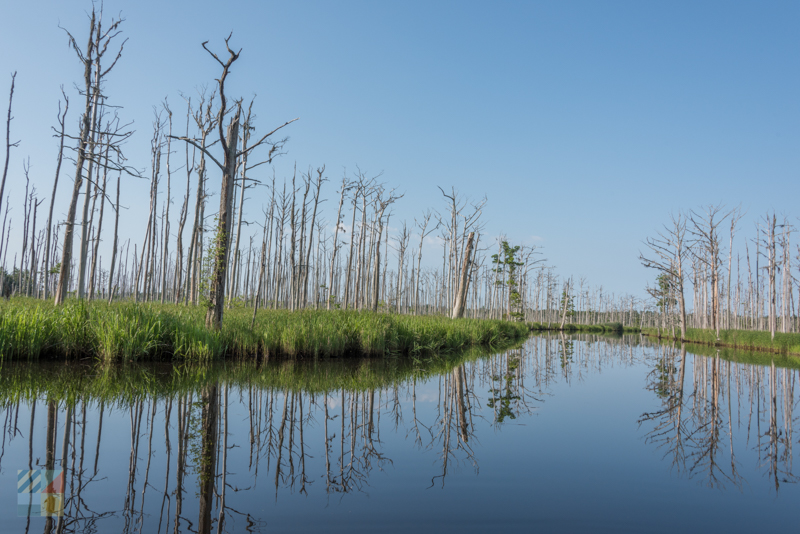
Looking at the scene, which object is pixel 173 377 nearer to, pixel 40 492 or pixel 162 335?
pixel 162 335

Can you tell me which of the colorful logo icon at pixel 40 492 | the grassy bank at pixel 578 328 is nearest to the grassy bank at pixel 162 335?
the colorful logo icon at pixel 40 492

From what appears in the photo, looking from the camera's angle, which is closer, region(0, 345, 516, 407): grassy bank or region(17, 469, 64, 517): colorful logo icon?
region(17, 469, 64, 517): colorful logo icon

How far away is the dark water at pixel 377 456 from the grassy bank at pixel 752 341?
44.6 ft

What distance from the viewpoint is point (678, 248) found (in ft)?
69.6

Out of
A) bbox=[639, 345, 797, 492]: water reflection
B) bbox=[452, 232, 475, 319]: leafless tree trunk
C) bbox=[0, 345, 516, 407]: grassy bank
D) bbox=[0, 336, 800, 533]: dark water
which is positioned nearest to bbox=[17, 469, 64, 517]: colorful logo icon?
bbox=[0, 336, 800, 533]: dark water

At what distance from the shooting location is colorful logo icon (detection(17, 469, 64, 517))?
1.96 m

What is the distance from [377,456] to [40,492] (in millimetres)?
1938

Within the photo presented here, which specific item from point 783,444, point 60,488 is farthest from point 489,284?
point 60,488

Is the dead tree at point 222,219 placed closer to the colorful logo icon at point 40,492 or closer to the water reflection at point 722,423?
the colorful logo icon at point 40,492

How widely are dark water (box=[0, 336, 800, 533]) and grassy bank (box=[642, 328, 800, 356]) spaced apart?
1360 cm

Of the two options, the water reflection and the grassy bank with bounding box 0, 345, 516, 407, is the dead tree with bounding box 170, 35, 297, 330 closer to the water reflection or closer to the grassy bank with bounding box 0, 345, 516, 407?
the grassy bank with bounding box 0, 345, 516, 407

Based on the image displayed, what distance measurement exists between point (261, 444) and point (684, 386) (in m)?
6.91

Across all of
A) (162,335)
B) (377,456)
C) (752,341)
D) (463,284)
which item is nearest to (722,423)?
(377,456)

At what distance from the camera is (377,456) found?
10.1 ft
